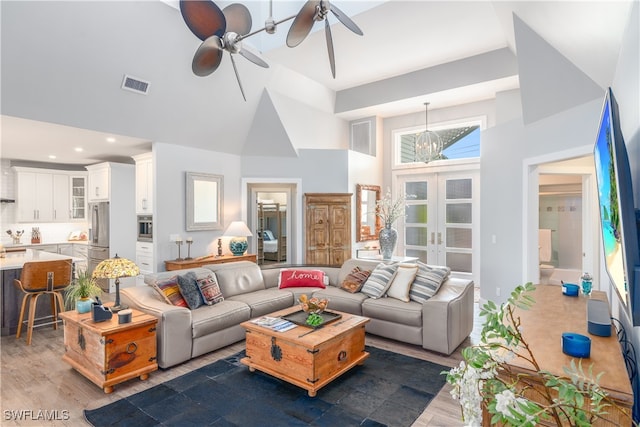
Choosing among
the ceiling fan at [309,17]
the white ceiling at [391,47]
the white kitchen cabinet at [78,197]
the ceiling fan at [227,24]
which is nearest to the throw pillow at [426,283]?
the white ceiling at [391,47]

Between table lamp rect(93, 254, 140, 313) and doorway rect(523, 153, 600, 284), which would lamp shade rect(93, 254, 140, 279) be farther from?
doorway rect(523, 153, 600, 284)

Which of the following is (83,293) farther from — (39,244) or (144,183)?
(39,244)

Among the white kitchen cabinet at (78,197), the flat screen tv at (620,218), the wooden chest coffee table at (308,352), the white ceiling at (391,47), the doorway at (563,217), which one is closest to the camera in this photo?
the flat screen tv at (620,218)

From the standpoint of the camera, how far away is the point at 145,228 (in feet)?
19.4

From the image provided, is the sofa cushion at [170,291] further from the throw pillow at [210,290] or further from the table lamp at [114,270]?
the table lamp at [114,270]

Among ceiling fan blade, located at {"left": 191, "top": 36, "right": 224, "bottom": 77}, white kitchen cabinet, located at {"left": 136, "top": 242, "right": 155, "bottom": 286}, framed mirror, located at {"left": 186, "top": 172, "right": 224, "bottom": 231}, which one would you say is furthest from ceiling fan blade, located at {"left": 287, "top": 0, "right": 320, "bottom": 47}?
white kitchen cabinet, located at {"left": 136, "top": 242, "right": 155, "bottom": 286}

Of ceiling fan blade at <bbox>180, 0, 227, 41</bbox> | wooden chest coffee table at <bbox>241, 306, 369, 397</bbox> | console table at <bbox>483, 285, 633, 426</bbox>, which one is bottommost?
wooden chest coffee table at <bbox>241, 306, 369, 397</bbox>

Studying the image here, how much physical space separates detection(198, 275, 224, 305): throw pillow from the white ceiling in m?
2.63

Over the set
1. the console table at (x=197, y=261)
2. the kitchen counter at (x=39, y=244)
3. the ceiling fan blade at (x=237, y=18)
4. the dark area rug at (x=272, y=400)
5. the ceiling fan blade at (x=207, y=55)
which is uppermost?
the ceiling fan blade at (x=237, y=18)

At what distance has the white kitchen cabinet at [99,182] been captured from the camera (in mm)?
6723

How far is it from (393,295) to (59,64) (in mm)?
4666

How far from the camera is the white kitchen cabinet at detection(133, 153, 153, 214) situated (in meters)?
5.84

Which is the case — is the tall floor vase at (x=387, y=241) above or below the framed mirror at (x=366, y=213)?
below

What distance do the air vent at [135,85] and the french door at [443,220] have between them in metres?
5.35
